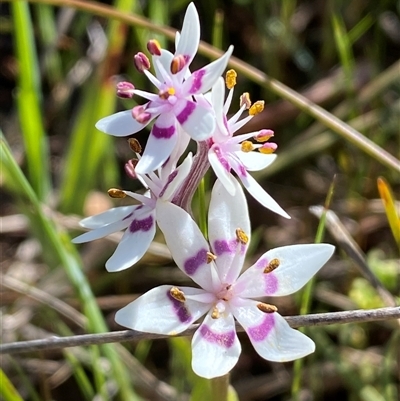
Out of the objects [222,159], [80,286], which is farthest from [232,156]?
[80,286]

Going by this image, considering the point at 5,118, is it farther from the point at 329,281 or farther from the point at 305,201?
the point at 329,281

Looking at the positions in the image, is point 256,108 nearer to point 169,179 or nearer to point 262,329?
point 169,179

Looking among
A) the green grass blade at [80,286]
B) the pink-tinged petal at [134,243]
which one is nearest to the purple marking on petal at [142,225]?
the pink-tinged petal at [134,243]

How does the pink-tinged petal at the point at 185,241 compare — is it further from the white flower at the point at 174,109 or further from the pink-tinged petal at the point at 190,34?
the pink-tinged petal at the point at 190,34

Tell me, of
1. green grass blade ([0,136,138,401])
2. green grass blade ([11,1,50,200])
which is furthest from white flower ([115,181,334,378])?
green grass blade ([11,1,50,200])

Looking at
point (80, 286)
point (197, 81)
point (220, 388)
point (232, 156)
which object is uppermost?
point (197, 81)

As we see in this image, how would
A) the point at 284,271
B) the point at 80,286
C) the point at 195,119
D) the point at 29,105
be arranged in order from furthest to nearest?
1. the point at 29,105
2. the point at 80,286
3. the point at 284,271
4. the point at 195,119
